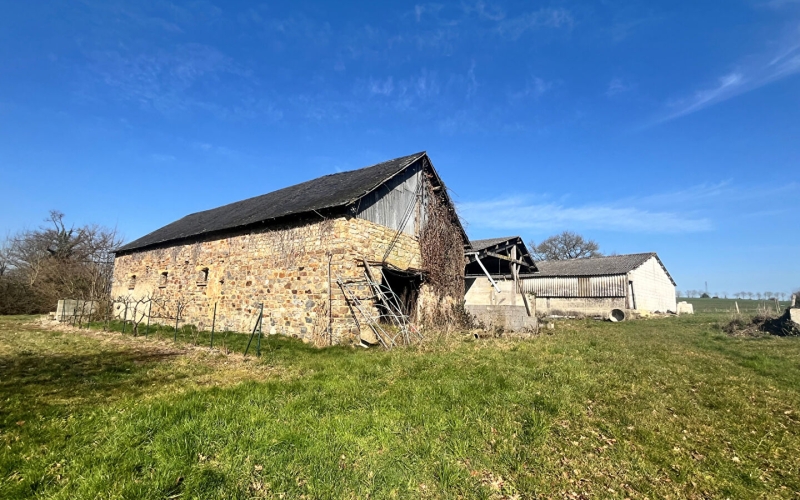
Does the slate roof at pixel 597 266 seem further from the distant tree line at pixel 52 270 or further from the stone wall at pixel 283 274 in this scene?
the distant tree line at pixel 52 270

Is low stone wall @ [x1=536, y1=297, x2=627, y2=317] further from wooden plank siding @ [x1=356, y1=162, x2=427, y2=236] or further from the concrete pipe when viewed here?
wooden plank siding @ [x1=356, y1=162, x2=427, y2=236]

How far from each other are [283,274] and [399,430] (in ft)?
28.2

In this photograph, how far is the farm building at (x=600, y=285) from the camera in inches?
1053

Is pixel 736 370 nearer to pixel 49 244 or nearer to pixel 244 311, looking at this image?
pixel 244 311

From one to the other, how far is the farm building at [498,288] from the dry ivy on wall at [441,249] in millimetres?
997

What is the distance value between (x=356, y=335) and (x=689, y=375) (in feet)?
25.8

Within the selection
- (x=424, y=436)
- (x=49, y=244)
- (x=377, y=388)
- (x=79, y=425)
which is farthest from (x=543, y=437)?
(x=49, y=244)

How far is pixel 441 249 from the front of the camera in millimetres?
15336

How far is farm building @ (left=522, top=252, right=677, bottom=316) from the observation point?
26.8 meters

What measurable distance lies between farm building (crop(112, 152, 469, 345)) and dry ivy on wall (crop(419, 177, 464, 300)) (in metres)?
0.04

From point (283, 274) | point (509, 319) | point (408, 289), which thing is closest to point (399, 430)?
point (283, 274)

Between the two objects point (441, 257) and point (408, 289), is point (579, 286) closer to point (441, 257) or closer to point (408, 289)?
point (441, 257)

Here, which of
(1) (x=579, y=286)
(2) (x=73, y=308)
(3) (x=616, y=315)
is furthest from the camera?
(1) (x=579, y=286)

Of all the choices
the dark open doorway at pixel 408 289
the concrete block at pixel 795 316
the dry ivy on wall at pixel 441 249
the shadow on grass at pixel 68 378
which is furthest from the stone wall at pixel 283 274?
the concrete block at pixel 795 316
